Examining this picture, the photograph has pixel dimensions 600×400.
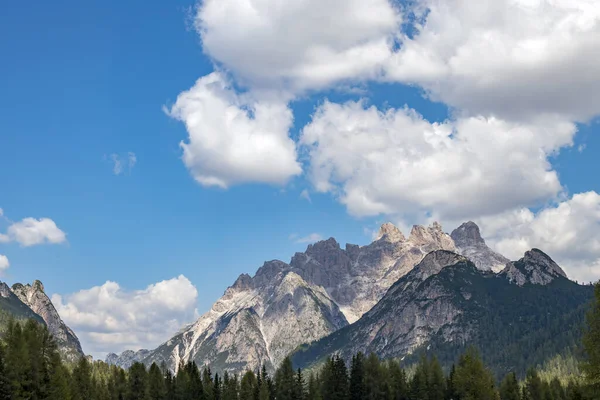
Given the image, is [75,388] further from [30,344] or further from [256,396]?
[256,396]

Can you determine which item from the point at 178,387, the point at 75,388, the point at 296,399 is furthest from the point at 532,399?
the point at 75,388

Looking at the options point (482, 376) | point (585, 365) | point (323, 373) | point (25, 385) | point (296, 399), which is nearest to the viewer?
point (585, 365)

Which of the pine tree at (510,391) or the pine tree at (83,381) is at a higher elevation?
the pine tree at (83,381)

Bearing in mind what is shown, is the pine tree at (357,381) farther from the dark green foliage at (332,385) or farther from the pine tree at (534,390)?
the pine tree at (534,390)

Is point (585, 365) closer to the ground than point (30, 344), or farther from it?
closer to the ground

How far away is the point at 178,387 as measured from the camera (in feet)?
556

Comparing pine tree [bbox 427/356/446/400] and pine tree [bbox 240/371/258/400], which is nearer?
pine tree [bbox 240/371/258/400]

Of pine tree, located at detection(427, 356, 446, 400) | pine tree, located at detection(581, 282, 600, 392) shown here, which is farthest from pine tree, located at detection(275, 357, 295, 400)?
pine tree, located at detection(581, 282, 600, 392)

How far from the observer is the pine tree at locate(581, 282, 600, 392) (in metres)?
55.4

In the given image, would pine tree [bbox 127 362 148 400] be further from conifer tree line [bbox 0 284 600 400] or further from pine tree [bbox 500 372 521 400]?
pine tree [bbox 500 372 521 400]

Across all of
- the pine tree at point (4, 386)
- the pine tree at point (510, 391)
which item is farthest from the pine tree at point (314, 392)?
the pine tree at point (4, 386)

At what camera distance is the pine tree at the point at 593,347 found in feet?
182

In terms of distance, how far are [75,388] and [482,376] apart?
304 feet

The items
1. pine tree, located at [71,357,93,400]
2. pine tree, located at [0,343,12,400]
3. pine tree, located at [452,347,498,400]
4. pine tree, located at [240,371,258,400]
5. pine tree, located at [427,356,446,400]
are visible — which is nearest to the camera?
pine tree, located at [0,343,12,400]
